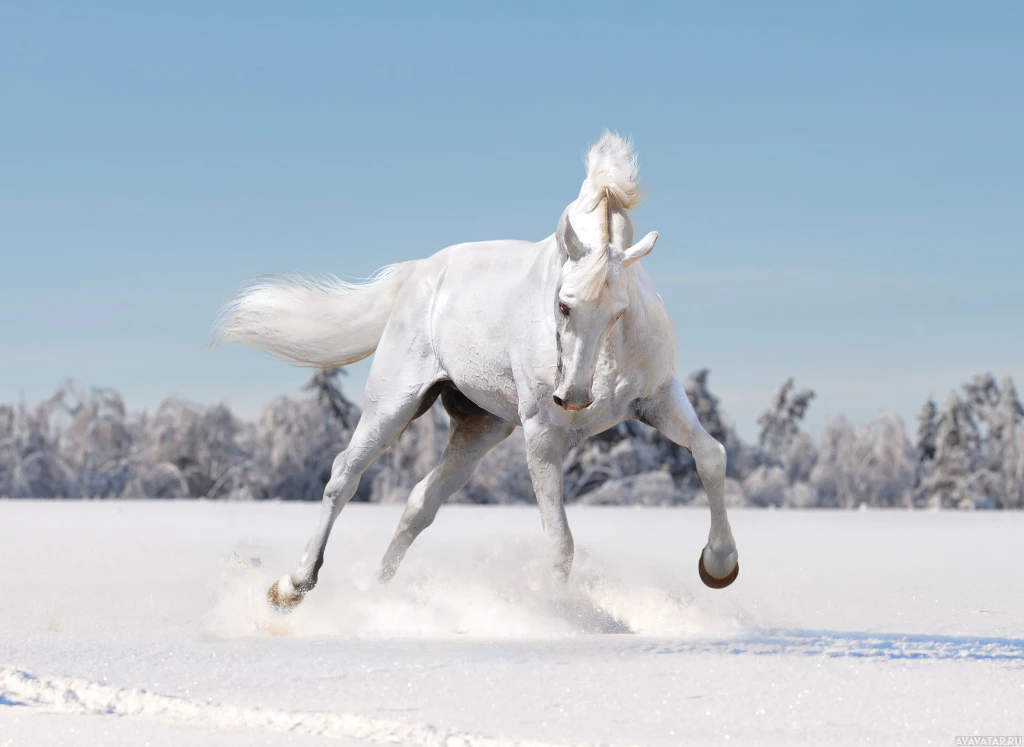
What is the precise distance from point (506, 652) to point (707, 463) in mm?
1344

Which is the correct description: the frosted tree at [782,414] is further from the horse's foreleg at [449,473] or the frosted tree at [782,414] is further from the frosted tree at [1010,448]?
the horse's foreleg at [449,473]

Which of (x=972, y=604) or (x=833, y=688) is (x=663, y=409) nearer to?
(x=833, y=688)

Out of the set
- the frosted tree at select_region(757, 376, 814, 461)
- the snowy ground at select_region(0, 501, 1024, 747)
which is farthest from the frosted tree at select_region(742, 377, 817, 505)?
the snowy ground at select_region(0, 501, 1024, 747)

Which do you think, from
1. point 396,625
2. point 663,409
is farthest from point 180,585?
point 663,409

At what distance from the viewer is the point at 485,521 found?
16.8 meters

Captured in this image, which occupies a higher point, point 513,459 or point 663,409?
point 663,409

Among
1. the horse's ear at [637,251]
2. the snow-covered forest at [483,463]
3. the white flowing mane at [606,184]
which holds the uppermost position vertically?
the white flowing mane at [606,184]

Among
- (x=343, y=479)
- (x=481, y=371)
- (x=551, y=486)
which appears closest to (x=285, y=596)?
(x=343, y=479)

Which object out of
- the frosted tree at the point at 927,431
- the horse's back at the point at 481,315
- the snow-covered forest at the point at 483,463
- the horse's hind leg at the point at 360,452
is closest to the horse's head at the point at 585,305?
the horse's back at the point at 481,315

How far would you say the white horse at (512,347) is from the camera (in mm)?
5344

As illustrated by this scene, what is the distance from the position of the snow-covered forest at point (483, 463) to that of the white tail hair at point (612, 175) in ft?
80.6

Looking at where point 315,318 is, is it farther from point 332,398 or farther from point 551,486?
point 332,398

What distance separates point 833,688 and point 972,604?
3.60 metres

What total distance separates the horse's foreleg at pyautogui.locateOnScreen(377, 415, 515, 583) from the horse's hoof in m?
0.51
